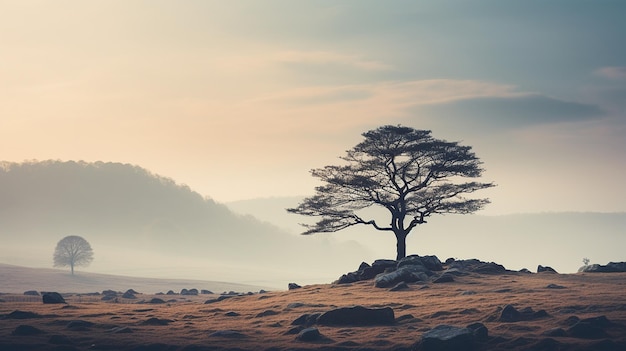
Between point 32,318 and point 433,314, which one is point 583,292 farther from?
point 32,318

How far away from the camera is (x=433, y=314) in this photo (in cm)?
5941

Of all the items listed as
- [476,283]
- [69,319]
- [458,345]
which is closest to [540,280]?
[476,283]

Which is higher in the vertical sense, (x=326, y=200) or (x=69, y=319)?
(x=326, y=200)

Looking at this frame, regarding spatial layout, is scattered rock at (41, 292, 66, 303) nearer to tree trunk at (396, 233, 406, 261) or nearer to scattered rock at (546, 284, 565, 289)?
tree trunk at (396, 233, 406, 261)

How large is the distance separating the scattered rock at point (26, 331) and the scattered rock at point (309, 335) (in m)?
17.3

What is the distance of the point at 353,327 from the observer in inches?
2213

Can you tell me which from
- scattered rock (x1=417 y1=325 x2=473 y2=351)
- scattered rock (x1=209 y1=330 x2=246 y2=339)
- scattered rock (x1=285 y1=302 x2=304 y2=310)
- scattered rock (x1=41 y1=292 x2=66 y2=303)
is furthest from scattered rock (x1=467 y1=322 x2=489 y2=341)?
scattered rock (x1=41 y1=292 x2=66 y2=303)

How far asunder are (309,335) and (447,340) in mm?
9286

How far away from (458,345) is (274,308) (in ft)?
84.0

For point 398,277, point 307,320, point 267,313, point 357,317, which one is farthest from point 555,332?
→ point 398,277

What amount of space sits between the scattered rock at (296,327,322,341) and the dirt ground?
352 mm

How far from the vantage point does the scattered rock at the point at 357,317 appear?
5725 cm

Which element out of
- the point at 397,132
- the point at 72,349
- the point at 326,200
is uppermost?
the point at 397,132

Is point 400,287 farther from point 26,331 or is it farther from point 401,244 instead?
point 26,331
